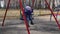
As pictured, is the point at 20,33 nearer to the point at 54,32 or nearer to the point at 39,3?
the point at 54,32

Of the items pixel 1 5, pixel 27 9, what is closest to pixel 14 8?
pixel 1 5

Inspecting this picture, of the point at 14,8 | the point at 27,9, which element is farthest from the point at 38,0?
the point at 27,9

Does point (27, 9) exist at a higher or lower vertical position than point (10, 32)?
higher

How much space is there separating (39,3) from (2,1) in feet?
19.0

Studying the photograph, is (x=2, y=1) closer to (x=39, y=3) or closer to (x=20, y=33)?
(x=39, y=3)

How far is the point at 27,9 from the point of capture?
1385 centimetres

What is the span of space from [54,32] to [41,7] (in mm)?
24091

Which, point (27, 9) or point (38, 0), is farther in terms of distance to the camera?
point (38, 0)

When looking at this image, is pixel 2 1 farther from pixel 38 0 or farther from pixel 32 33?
pixel 32 33

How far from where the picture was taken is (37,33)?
12.1 metres

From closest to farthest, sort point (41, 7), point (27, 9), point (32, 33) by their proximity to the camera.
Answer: point (32, 33), point (27, 9), point (41, 7)

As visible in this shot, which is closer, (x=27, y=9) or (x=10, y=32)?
(x=10, y=32)

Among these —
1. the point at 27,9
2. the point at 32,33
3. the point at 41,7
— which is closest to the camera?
the point at 32,33

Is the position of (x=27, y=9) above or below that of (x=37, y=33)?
above
